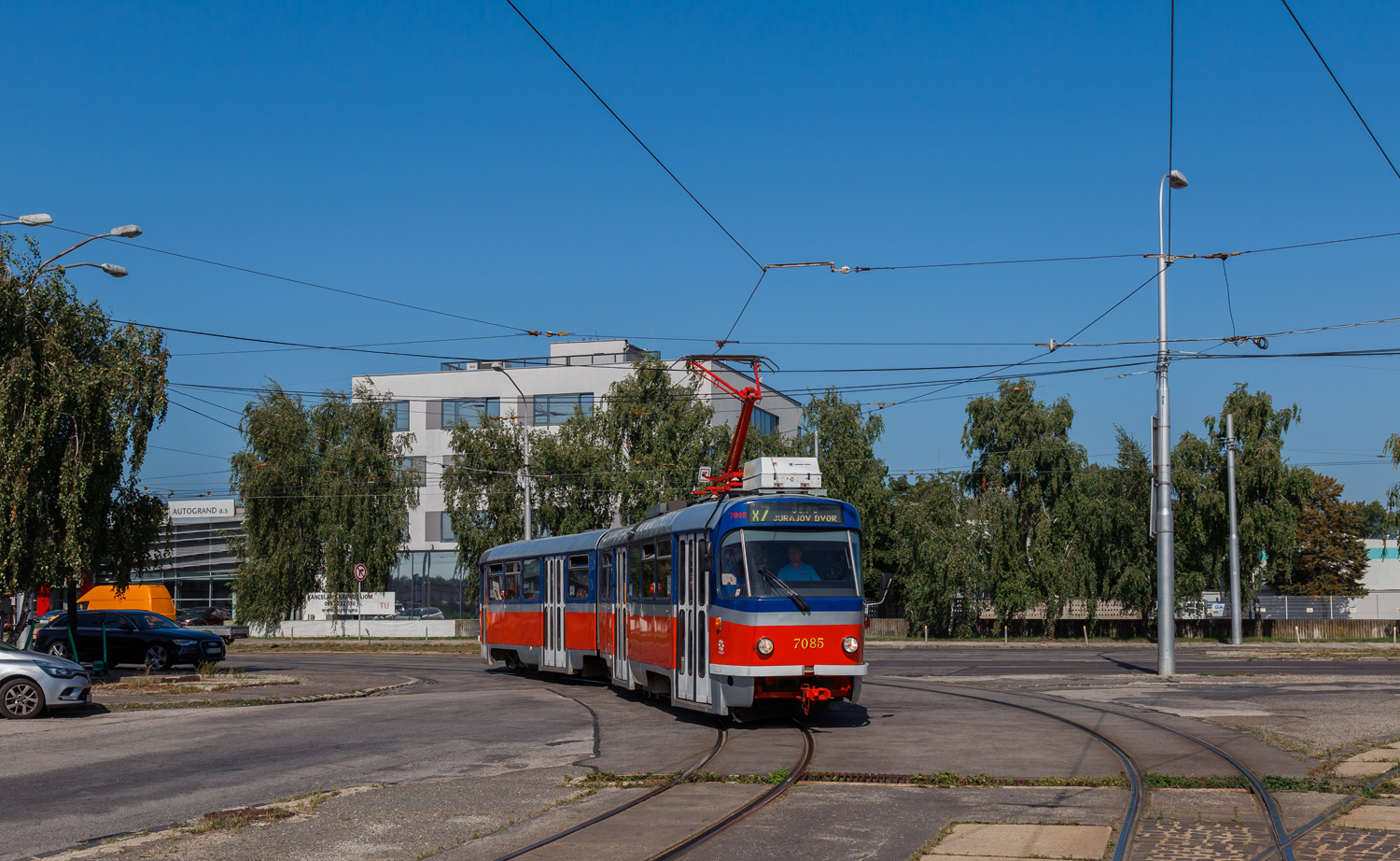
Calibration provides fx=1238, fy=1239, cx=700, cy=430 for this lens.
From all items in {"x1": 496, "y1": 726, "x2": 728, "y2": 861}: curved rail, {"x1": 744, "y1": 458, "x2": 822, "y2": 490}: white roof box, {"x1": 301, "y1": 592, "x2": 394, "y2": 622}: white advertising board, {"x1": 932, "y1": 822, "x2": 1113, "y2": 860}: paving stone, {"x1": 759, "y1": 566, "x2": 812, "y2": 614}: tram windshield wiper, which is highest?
{"x1": 744, "y1": 458, "x2": 822, "y2": 490}: white roof box

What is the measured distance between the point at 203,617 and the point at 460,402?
17.6 metres

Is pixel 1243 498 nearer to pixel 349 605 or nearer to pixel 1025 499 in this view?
pixel 1025 499

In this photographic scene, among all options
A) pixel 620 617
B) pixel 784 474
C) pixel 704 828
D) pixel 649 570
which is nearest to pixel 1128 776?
pixel 704 828

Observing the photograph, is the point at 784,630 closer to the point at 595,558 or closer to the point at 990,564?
the point at 595,558

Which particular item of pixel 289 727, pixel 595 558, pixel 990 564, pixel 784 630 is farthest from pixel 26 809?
pixel 990 564

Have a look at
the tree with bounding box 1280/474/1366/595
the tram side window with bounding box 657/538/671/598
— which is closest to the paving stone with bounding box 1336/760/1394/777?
the tram side window with bounding box 657/538/671/598

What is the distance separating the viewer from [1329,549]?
3056 inches

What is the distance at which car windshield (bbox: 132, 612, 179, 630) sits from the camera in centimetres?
3102

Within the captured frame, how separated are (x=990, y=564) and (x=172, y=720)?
117ft

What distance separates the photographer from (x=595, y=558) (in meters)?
22.3

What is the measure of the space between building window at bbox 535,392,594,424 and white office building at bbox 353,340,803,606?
0.17 ft

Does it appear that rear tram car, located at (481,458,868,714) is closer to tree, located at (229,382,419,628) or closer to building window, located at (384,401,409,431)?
tree, located at (229,382,419,628)

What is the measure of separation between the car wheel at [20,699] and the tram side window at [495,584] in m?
11.5

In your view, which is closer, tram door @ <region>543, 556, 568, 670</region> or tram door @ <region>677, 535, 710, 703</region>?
tram door @ <region>677, 535, 710, 703</region>
